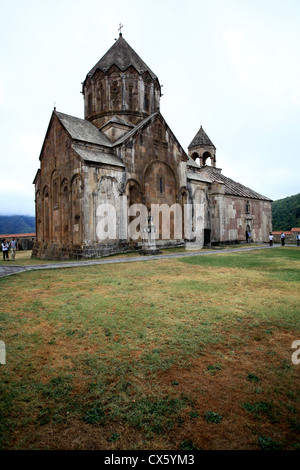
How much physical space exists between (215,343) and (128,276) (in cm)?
553

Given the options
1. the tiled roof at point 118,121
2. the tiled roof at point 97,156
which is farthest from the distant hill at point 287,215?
the tiled roof at point 97,156

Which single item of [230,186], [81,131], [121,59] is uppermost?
[121,59]

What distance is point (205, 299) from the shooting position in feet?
19.9

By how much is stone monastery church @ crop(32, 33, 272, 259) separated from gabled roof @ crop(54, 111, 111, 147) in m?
0.09

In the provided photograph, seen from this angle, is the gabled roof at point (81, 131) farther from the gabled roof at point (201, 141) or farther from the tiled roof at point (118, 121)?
Result: the gabled roof at point (201, 141)

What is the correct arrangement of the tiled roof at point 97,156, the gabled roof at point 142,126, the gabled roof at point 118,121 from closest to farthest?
the tiled roof at point 97,156
the gabled roof at point 142,126
the gabled roof at point 118,121

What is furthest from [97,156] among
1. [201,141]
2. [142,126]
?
[201,141]

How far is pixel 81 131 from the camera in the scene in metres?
19.6

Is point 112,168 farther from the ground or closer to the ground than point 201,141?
closer to the ground

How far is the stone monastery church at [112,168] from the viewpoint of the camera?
55.4ft

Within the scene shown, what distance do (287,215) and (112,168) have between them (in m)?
47.3

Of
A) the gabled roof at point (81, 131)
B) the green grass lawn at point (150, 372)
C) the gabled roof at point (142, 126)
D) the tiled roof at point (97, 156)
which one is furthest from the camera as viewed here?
the gabled roof at point (142, 126)

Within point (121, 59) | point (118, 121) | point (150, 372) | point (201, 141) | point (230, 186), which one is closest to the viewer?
point (150, 372)

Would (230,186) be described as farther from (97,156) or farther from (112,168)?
(97,156)
